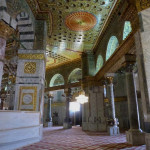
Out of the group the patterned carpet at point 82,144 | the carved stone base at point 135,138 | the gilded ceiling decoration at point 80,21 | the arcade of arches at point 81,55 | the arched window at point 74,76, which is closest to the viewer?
the arcade of arches at point 81,55

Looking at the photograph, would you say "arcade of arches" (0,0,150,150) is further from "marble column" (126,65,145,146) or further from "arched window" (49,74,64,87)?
"arched window" (49,74,64,87)

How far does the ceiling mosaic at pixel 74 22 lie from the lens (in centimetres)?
626

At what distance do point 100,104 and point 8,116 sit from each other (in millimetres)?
7477

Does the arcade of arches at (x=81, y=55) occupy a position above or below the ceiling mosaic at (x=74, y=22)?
below

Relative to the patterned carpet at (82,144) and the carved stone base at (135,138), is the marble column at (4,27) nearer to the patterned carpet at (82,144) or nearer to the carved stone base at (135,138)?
the patterned carpet at (82,144)

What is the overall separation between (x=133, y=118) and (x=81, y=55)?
7.03 meters

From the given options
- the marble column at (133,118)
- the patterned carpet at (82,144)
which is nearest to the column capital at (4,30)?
the patterned carpet at (82,144)

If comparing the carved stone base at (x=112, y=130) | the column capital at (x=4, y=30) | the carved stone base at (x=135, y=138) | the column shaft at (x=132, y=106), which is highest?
the column capital at (x=4, y=30)

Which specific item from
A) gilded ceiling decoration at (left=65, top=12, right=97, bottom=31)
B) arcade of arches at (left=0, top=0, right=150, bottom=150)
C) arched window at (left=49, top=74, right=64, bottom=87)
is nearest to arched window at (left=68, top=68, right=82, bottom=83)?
arched window at (left=49, top=74, right=64, bottom=87)

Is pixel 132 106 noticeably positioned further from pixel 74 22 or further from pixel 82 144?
pixel 74 22

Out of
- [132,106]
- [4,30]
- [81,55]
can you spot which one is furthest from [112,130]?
[4,30]

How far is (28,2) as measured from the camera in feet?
19.2

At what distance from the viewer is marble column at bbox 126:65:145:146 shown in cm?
505

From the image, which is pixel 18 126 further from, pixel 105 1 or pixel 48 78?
pixel 48 78
